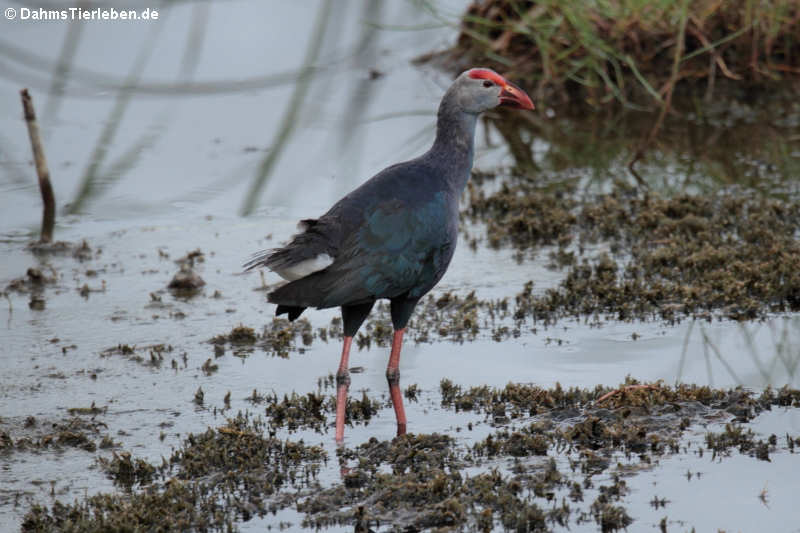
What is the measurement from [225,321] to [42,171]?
189 centimetres

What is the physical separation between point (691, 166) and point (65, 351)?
5.22m

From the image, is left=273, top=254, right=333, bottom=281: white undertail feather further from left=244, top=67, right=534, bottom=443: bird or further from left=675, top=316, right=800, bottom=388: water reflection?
left=675, top=316, right=800, bottom=388: water reflection

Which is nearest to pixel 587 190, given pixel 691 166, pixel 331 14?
pixel 691 166

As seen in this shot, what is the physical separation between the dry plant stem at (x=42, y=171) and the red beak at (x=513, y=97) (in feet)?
10.8

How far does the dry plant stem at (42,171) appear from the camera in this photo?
7.18 meters

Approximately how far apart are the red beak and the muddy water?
1.81 ft

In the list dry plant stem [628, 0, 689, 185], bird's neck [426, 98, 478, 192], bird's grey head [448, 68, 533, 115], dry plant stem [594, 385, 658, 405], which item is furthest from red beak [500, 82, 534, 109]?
dry plant stem [628, 0, 689, 185]

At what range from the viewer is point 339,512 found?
13.2 feet

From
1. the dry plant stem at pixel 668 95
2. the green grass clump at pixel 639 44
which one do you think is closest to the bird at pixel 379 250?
the dry plant stem at pixel 668 95

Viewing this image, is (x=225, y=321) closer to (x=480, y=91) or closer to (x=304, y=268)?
(x=304, y=268)

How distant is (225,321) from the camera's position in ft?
21.3

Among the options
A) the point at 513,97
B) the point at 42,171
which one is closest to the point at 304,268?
the point at 513,97

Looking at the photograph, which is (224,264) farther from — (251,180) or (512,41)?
(512,41)

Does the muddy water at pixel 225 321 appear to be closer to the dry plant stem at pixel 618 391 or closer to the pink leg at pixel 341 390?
the pink leg at pixel 341 390
